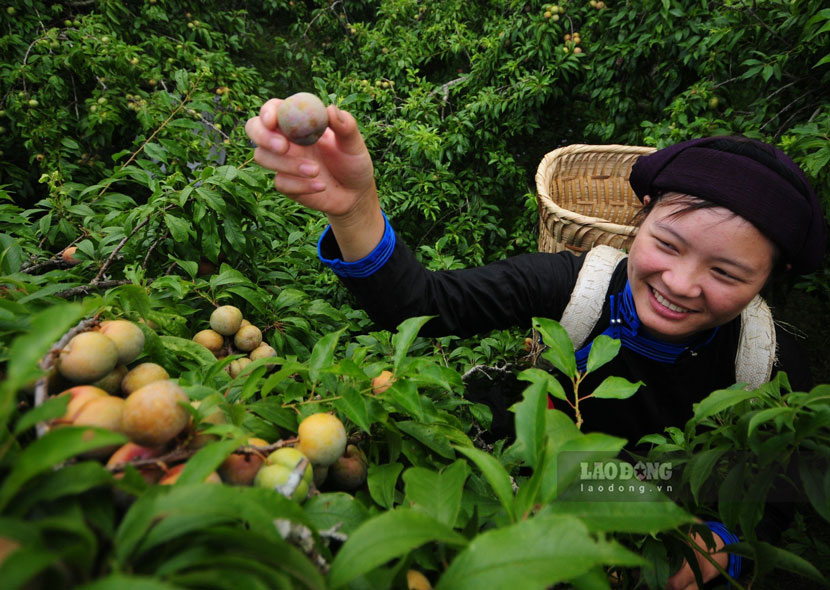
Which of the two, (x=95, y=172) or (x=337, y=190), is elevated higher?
(x=337, y=190)

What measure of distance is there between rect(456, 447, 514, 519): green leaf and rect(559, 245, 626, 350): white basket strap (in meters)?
0.94

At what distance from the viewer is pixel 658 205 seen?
133cm

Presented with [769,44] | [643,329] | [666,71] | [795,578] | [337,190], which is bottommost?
[795,578]

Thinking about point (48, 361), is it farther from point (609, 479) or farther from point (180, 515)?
point (609, 479)

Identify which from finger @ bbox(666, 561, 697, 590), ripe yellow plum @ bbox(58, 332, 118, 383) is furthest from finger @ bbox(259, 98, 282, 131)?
finger @ bbox(666, 561, 697, 590)

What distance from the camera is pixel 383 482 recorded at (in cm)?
69

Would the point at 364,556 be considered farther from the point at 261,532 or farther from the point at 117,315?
the point at 117,315

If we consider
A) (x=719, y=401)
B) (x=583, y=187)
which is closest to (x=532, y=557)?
(x=719, y=401)

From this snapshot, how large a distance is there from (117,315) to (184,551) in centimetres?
53

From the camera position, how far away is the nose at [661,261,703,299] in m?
1.20

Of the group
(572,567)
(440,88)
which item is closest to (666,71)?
(440,88)

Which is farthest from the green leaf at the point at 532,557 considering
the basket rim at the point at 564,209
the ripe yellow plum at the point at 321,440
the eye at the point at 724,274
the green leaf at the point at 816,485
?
the basket rim at the point at 564,209

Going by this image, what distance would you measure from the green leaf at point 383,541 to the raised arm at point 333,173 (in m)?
0.76

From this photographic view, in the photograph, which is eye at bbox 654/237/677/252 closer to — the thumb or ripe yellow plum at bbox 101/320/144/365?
the thumb
